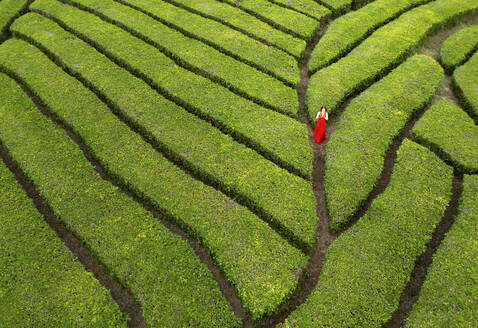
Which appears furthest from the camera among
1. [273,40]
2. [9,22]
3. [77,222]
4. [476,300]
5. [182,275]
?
[9,22]

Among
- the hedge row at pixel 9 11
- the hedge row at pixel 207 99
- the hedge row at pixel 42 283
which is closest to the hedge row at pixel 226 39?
the hedge row at pixel 207 99

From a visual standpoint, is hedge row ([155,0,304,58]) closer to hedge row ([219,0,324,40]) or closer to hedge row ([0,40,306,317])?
hedge row ([219,0,324,40])

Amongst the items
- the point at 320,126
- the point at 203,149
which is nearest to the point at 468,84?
the point at 320,126

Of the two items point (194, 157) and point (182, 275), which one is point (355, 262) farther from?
point (194, 157)

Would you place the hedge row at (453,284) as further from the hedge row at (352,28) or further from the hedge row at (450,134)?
the hedge row at (352,28)

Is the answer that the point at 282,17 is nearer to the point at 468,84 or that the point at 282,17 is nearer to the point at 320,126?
the point at 320,126

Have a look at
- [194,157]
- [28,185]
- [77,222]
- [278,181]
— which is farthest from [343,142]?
[28,185]
